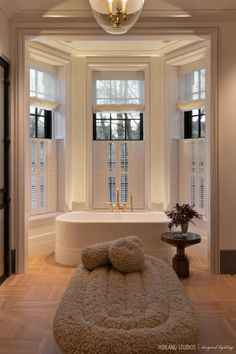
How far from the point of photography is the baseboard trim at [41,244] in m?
5.20

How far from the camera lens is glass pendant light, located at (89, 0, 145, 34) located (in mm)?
2865

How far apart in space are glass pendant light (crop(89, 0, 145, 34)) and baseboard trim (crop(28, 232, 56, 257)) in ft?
10.9

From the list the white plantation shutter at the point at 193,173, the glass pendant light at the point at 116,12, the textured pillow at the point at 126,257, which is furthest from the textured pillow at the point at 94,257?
the white plantation shutter at the point at 193,173

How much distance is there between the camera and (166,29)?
4.34m

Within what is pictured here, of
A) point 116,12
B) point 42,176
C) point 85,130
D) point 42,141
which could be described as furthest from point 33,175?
point 116,12

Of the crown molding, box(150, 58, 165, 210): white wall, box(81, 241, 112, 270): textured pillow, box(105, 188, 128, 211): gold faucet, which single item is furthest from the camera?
box(150, 58, 165, 210): white wall

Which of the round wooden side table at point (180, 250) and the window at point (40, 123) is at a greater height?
the window at point (40, 123)

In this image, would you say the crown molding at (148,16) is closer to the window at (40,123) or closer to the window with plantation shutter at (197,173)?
the window at (40,123)

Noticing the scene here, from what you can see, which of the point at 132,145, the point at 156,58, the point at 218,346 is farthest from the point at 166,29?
the point at 218,346

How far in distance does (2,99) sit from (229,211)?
2.97m

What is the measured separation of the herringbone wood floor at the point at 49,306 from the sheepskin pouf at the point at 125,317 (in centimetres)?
49

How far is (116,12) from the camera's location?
2887mm

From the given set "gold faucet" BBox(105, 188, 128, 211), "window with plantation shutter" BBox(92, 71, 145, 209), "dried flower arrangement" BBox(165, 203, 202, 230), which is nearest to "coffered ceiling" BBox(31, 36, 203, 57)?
"window with plantation shutter" BBox(92, 71, 145, 209)

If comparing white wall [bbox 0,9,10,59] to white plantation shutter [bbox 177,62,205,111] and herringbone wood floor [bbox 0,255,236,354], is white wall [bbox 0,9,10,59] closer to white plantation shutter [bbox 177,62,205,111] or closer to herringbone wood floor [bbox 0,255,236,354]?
herringbone wood floor [bbox 0,255,236,354]
